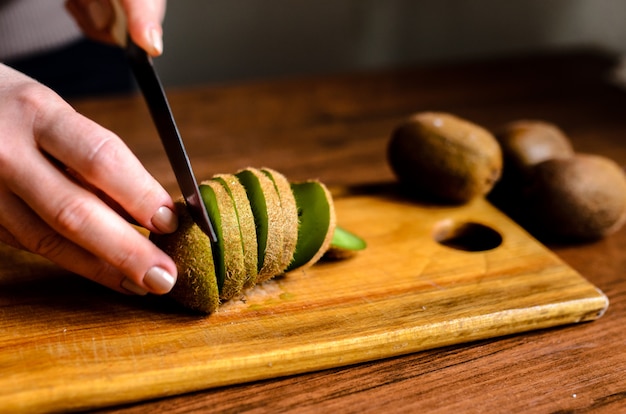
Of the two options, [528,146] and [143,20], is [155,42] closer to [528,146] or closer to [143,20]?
[143,20]

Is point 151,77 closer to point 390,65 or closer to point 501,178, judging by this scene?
point 501,178

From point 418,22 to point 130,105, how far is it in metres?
1.91

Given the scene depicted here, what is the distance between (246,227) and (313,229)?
0.54 ft

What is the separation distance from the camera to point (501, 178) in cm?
177

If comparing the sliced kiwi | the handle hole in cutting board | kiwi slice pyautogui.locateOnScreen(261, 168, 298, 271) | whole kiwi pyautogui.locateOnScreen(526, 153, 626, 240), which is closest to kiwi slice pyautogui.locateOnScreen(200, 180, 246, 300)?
kiwi slice pyautogui.locateOnScreen(261, 168, 298, 271)

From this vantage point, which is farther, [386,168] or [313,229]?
[386,168]

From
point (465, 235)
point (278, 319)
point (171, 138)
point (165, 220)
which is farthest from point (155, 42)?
point (465, 235)

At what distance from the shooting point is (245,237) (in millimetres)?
1212

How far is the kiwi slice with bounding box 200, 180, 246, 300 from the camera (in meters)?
1.19

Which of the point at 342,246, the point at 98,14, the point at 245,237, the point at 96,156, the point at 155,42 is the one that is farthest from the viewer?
the point at 98,14

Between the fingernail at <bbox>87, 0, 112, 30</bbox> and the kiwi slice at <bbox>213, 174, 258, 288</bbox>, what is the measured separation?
901mm

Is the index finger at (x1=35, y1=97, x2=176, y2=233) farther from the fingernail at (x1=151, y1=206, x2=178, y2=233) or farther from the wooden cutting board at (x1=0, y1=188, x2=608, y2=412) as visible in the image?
the wooden cutting board at (x1=0, y1=188, x2=608, y2=412)

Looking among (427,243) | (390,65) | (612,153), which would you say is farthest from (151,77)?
(390,65)

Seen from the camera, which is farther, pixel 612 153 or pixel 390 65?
pixel 390 65
